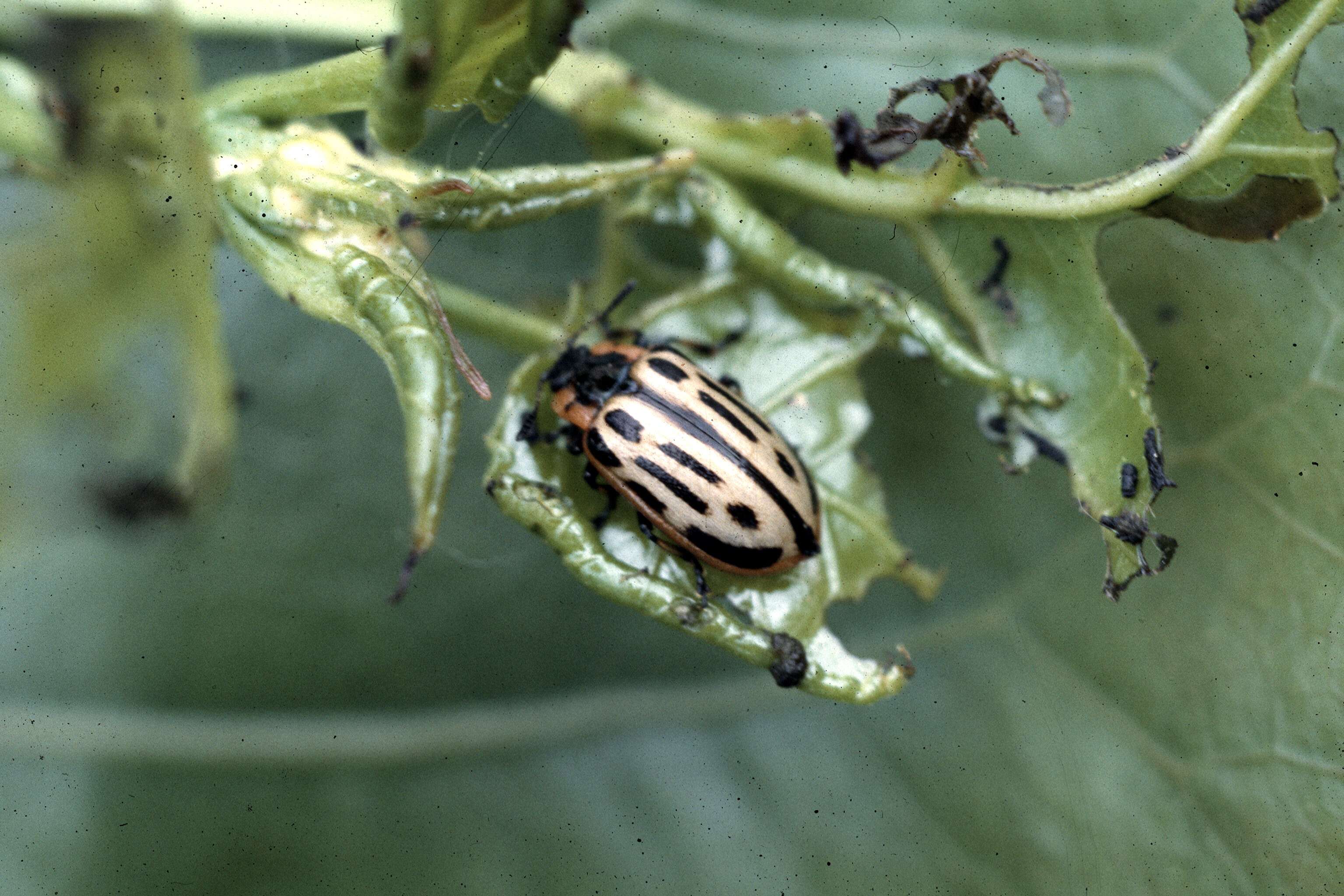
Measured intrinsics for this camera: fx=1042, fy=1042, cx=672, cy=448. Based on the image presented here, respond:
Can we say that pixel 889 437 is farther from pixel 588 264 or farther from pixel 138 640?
pixel 138 640

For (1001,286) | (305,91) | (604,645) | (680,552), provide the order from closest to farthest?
1. (305,91)
2. (680,552)
3. (1001,286)
4. (604,645)

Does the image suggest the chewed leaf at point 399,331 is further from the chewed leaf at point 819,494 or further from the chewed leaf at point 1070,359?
the chewed leaf at point 1070,359

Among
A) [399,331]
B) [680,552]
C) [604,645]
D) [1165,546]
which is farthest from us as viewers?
[604,645]

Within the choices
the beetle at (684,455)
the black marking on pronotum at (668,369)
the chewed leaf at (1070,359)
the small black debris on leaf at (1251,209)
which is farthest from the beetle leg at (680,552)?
the small black debris on leaf at (1251,209)

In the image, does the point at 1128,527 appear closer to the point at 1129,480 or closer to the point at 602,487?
the point at 1129,480

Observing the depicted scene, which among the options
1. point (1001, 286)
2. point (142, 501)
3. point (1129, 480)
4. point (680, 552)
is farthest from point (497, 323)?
point (142, 501)

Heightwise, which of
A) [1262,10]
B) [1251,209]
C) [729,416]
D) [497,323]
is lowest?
[729,416]
